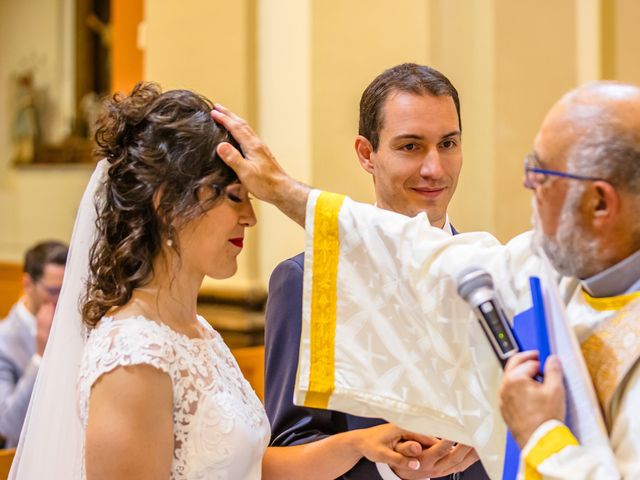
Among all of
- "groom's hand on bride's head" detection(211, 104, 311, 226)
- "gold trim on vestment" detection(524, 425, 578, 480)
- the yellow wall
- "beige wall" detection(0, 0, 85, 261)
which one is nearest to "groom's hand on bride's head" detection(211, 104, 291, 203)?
"groom's hand on bride's head" detection(211, 104, 311, 226)

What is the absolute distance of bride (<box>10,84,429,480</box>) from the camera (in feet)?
6.93

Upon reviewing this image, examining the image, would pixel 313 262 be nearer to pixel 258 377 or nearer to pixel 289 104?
pixel 258 377

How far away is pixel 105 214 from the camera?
2393 mm

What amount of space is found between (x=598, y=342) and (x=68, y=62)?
10891mm

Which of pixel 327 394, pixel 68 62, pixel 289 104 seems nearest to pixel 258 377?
pixel 289 104

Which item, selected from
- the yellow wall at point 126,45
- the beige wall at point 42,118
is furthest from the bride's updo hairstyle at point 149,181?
the beige wall at point 42,118

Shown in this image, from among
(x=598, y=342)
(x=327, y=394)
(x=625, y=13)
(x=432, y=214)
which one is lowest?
(x=327, y=394)

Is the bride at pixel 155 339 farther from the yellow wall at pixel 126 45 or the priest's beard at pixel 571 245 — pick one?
the yellow wall at pixel 126 45

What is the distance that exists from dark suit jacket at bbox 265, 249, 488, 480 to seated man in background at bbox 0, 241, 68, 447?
239 centimetres

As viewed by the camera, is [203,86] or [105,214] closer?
[105,214]

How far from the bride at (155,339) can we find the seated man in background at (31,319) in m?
2.31

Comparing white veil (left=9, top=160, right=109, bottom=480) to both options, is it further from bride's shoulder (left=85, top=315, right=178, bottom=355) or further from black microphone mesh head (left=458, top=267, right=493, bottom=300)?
black microphone mesh head (left=458, top=267, right=493, bottom=300)

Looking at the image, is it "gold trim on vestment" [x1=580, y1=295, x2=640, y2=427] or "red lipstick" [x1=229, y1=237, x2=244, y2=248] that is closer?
"gold trim on vestment" [x1=580, y1=295, x2=640, y2=427]

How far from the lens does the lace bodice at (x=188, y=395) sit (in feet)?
7.06
